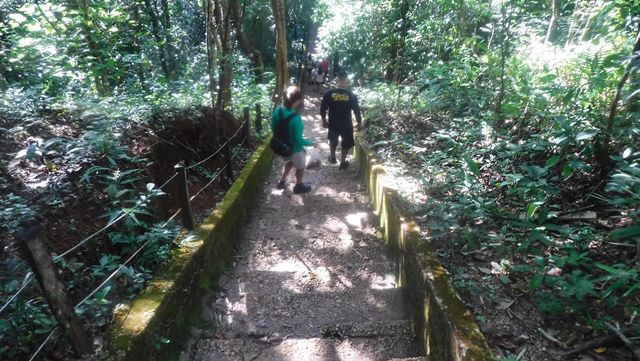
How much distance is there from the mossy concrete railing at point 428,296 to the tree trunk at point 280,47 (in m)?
9.20

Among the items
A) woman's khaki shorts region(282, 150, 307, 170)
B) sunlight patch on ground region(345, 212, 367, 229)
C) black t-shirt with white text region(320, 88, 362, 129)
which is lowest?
sunlight patch on ground region(345, 212, 367, 229)

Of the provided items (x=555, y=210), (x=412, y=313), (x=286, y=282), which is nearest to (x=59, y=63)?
(x=286, y=282)

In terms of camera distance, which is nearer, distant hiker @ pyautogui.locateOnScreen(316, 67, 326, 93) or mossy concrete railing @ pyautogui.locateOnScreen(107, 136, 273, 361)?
mossy concrete railing @ pyautogui.locateOnScreen(107, 136, 273, 361)

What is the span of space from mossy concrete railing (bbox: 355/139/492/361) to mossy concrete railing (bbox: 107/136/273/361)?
6.06ft

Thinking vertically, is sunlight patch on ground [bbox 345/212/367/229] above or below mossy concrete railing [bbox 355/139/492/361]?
below

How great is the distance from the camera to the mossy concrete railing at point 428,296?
223cm

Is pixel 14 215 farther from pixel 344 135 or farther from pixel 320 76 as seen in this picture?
pixel 320 76

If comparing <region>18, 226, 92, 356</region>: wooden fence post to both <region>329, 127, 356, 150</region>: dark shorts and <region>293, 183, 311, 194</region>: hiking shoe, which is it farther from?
<region>329, 127, 356, 150</region>: dark shorts

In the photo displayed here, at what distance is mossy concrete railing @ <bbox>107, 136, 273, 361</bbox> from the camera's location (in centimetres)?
228

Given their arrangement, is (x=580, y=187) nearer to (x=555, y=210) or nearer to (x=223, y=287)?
(x=555, y=210)

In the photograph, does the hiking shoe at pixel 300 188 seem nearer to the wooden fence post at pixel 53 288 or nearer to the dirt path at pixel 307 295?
the dirt path at pixel 307 295

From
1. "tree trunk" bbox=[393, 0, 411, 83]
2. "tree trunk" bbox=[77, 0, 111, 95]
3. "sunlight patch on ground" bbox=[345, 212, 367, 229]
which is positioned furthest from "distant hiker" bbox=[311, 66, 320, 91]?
"sunlight patch on ground" bbox=[345, 212, 367, 229]

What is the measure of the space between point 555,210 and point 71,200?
4.15 meters

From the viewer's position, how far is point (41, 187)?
2.99 m
